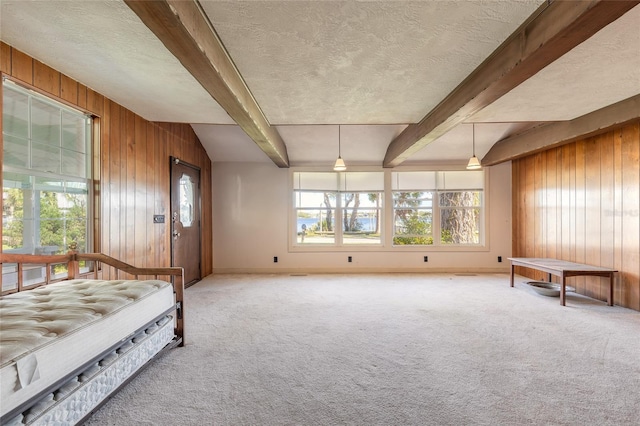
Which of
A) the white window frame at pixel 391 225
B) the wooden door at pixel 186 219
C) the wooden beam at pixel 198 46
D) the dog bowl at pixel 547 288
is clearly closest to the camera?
the wooden beam at pixel 198 46

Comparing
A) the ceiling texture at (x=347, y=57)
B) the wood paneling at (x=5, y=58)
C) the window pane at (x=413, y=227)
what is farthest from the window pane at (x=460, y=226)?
the wood paneling at (x=5, y=58)

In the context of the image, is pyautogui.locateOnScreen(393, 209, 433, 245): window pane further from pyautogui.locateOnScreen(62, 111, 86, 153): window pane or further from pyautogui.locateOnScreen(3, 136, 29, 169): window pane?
pyautogui.locateOnScreen(3, 136, 29, 169): window pane

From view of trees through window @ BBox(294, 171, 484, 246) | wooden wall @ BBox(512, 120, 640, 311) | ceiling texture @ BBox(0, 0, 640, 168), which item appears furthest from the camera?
view of trees through window @ BBox(294, 171, 484, 246)

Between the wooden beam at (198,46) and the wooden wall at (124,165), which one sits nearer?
the wooden beam at (198,46)

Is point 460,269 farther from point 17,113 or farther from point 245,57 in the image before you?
point 17,113

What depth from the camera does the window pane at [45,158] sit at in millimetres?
2358

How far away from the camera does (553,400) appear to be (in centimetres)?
184

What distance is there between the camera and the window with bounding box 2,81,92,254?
217 centimetres

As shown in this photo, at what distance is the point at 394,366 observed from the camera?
2252mm

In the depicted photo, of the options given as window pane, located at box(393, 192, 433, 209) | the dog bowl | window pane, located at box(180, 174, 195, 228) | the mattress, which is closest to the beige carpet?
the dog bowl

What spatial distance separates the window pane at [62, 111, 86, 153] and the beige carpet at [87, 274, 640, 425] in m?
2.13

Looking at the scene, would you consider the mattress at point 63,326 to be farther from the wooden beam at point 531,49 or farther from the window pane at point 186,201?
the wooden beam at point 531,49

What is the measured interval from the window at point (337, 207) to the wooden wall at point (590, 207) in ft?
9.26

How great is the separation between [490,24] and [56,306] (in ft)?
10.8
